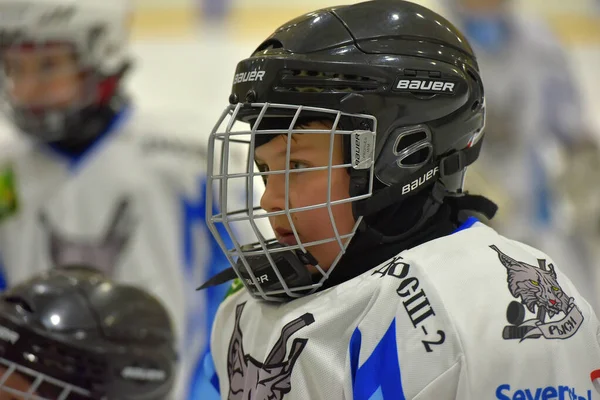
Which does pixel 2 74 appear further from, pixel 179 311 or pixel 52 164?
pixel 179 311

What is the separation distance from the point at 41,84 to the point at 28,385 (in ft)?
4.46

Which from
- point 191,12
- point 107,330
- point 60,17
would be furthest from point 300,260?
point 191,12

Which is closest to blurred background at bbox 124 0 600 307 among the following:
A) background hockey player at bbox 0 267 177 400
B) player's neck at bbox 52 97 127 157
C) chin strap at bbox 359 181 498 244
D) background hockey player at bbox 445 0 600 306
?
background hockey player at bbox 445 0 600 306

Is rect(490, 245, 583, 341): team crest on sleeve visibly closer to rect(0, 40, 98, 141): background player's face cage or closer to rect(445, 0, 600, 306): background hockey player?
rect(0, 40, 98, 141): background player's face cage

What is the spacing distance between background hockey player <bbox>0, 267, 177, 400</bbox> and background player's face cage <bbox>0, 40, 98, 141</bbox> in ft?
3.57

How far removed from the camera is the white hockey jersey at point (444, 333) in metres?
1.04

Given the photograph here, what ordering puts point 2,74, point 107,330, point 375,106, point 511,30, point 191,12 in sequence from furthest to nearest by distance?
point 191,12 < point 511,30 < point 2,74 < point 107,330 < point 375,106

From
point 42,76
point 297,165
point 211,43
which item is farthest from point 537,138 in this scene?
point 211,43

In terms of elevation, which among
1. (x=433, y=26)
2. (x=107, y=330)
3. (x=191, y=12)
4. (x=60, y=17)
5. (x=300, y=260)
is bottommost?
(x=107, y=330)

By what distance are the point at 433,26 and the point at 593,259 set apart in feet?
9.57

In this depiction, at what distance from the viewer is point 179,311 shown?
8.63ft

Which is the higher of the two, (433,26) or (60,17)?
(60,17)

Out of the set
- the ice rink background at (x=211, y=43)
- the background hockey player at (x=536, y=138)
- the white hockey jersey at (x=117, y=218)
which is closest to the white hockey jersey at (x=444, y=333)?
the white hockey jersey at (x=117, y=218)

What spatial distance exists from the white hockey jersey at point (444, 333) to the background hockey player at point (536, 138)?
9.00 ft
